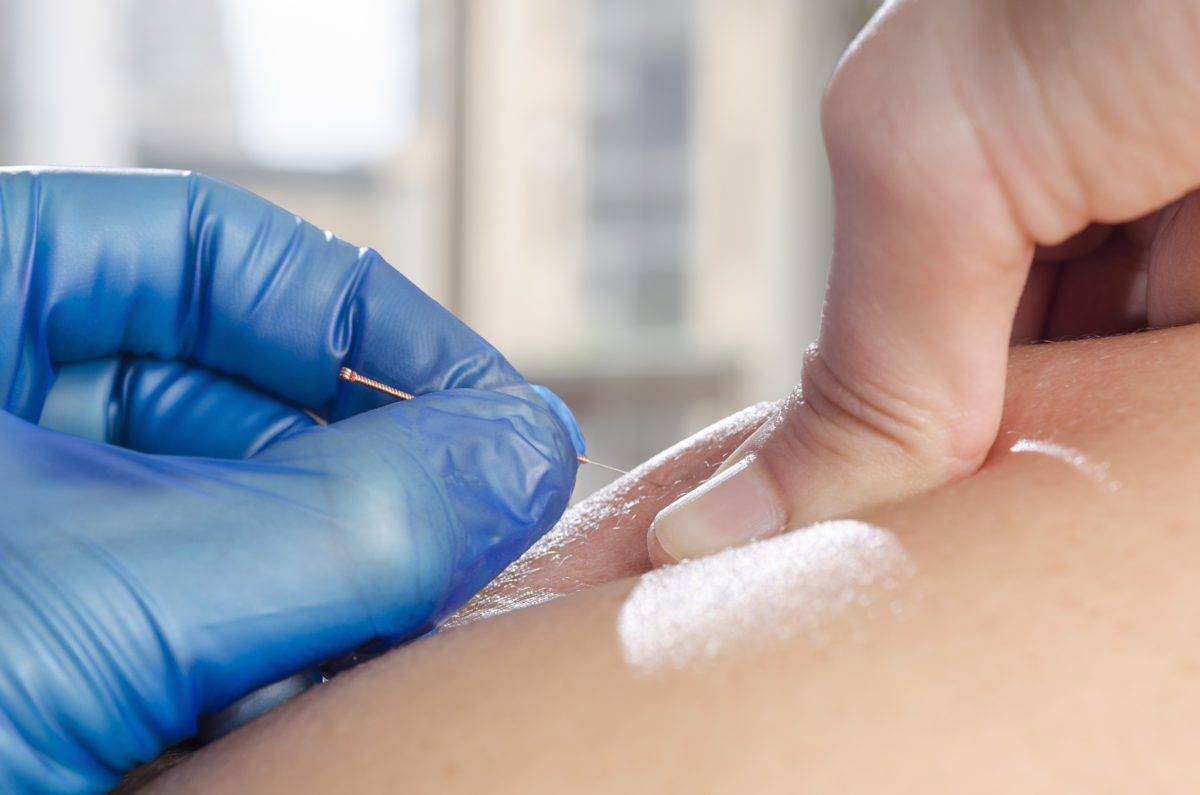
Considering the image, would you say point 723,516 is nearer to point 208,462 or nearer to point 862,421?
point 862,421

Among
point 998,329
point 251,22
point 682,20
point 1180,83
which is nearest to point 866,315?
point 998,329

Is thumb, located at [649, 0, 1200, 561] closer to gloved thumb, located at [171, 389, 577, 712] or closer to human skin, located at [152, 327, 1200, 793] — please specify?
human skin, located at [152, 327, 1200, 793]

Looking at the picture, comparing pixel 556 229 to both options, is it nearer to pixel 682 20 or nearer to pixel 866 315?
pixel 682 20

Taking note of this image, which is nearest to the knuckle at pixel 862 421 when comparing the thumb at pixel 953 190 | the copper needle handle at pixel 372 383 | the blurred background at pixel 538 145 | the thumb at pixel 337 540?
the thumb at pixel 953 190

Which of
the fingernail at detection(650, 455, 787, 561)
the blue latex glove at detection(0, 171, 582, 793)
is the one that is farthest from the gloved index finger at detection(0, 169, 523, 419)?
the fingernail at detection(650, 455, 787, 561)

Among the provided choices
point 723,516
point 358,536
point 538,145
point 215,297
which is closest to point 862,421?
point 723,516

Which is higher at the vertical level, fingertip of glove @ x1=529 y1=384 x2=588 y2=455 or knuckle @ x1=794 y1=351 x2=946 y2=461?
knuckle @ x1=794 y1=351 x2=946 y2=461
